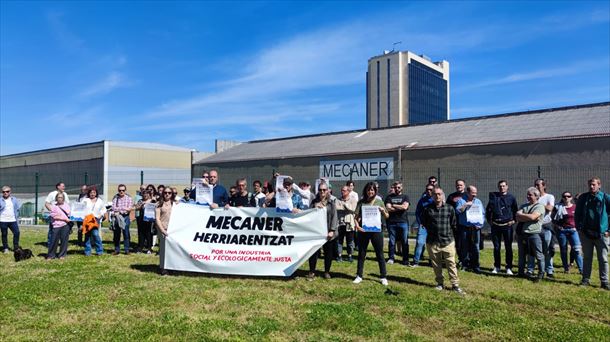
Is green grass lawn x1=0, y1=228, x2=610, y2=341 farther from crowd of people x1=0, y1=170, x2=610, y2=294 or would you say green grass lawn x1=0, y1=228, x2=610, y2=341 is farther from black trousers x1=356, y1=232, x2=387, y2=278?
crowd of people x1=0, y1=170, x2=610, y2=294

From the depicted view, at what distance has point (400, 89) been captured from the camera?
123938mm

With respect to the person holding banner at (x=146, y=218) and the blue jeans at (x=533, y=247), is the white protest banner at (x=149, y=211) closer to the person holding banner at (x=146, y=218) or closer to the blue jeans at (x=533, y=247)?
the person holding banner at (x=146, y=218)

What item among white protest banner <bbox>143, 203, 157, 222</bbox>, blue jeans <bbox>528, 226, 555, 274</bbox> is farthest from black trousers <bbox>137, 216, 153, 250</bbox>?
blue jeans <bbox>528, 226, 555, 274</bbox>

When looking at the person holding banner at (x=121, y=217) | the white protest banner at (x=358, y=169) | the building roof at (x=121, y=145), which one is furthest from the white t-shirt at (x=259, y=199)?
the building roof at (x=121, y=145)

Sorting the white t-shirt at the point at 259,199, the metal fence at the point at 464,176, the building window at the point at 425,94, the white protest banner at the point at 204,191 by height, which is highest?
the building window at the point at 425,94

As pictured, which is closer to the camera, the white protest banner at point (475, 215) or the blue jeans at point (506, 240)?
the blue jeans at point (506, 240)

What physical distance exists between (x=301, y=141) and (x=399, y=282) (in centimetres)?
2327

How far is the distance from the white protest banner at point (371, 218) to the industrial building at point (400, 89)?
116 m

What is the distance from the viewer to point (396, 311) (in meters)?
6.73

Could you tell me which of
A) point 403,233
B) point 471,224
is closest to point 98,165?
point 403,233

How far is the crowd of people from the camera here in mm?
8484

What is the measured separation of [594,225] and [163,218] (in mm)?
7968

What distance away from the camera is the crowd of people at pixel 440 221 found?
27.8 feet

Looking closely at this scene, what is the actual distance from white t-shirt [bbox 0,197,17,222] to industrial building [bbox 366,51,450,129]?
113833 millimetres
